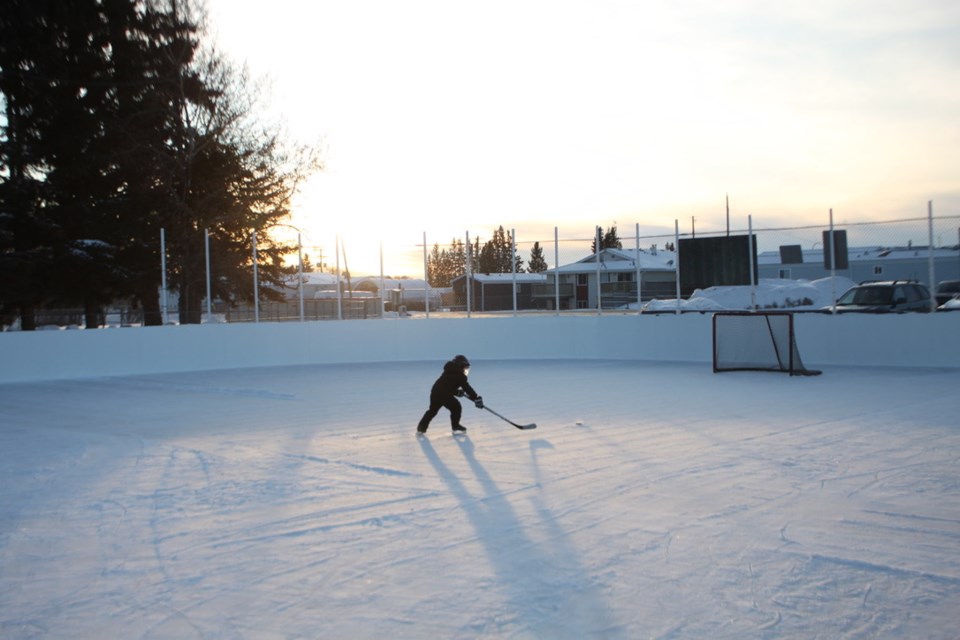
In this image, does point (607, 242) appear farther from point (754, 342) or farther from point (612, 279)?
point (754, 342)

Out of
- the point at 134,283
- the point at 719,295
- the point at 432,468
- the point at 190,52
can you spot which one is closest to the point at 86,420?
the point at 432,468

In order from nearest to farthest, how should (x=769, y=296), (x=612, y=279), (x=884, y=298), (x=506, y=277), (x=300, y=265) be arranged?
(x=769, y=296)
(x=884, y=298)
(x=612, y=279)
(x=300, y=265)
(x=506, y=277)

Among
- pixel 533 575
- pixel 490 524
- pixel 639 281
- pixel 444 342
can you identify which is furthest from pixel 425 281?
pixel 533 575

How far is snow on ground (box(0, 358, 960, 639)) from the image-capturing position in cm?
398

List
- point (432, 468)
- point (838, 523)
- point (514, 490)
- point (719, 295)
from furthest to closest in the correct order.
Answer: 1. point (719, 295)
2. point (432, 468)
3. point (514, 490)
4. point (838, 523)

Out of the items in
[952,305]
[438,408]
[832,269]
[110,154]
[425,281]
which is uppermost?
[110,154]

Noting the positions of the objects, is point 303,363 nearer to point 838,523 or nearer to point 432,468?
point 432,468

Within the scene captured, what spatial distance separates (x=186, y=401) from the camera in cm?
1279

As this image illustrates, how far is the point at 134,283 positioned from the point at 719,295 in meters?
17.6

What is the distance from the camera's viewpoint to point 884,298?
60.9 feet

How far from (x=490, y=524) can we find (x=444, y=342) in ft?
49.5

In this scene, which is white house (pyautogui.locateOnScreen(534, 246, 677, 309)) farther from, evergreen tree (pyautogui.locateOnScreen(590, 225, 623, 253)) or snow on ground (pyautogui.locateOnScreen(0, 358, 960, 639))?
snow on ground (pyautogui.locateOnScreen(0, 358, 960, 639))

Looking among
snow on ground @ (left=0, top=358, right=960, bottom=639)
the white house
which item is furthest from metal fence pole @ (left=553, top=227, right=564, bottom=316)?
snow on ground @ (left=0, top=358, right=960, bottom=639)

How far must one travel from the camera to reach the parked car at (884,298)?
59.6 feet
